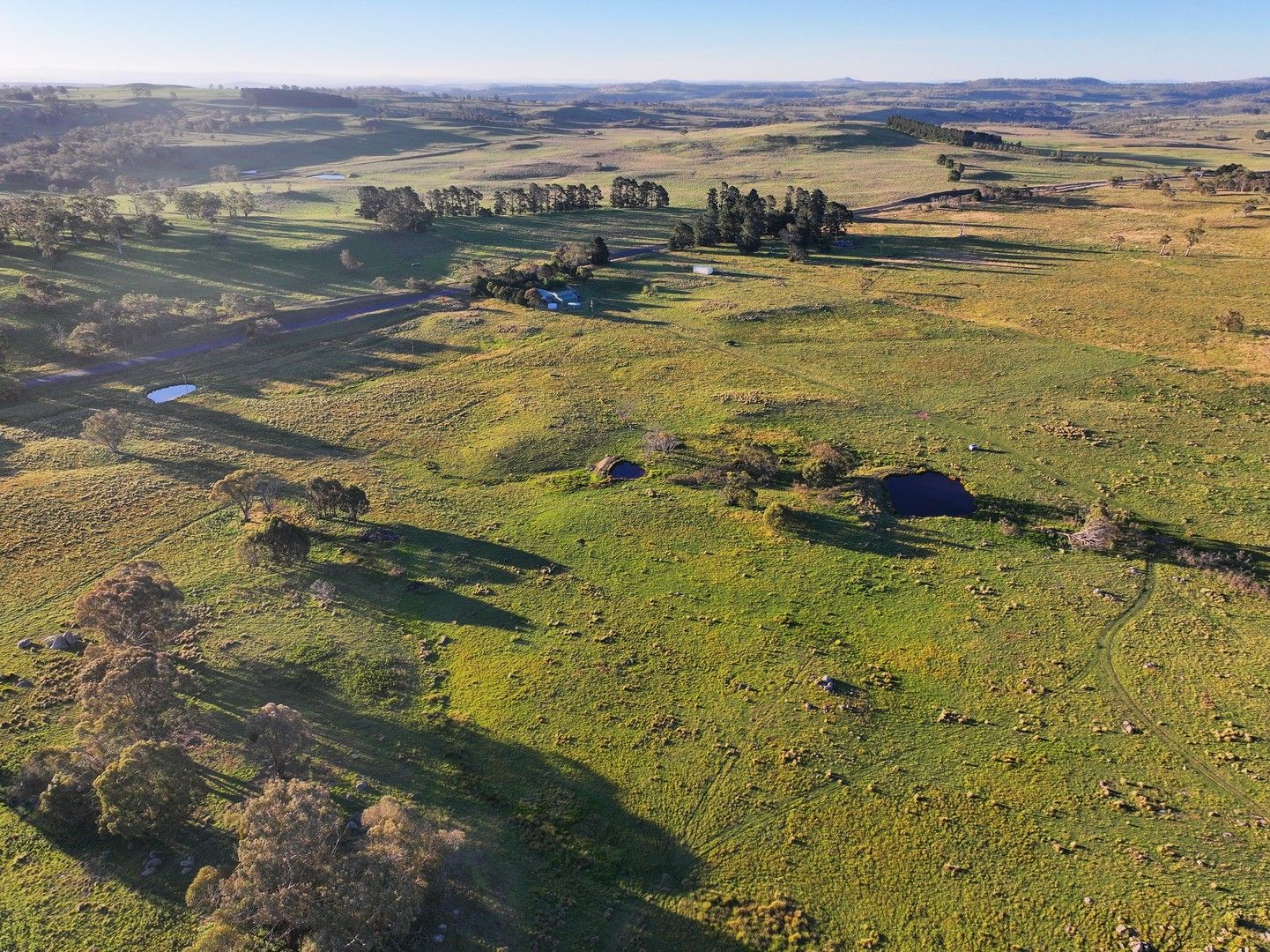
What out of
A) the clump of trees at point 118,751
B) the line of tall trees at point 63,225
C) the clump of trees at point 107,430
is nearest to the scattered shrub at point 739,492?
the clump of trees at point 118,751

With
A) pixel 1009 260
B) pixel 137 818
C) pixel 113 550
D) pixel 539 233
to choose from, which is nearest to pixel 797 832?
pixel 137 818

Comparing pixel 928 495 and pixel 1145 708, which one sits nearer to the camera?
pixel 1145 708

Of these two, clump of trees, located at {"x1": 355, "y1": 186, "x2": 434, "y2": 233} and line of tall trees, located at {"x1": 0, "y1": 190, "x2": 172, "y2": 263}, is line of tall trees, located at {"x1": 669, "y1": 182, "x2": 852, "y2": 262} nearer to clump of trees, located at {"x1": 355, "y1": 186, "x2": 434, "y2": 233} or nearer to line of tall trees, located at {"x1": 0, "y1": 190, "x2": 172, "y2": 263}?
clump of trees, located at {"x1": 355, "y1": 186, "x2": 434, "y2": 233}

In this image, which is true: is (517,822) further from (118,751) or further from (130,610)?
(130,610)

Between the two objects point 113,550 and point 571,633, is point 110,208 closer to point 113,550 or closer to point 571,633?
point 113,550

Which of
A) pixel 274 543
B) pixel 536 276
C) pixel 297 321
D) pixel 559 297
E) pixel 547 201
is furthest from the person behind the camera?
pixel 547 201

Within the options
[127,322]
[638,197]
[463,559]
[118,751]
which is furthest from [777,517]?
[638,197]

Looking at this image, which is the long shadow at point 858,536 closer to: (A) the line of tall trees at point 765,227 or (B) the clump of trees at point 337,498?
(B) the clump of trees at point 337,498
